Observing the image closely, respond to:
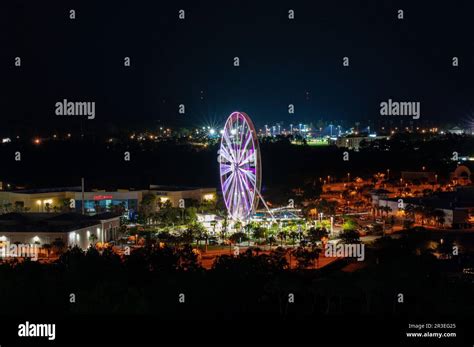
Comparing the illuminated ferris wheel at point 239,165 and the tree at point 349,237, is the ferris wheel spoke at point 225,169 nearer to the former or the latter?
the illuminated ferris wheel at point 239,165

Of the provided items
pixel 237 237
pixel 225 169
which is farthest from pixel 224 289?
pixel 225 169

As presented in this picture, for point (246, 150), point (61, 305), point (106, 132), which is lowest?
point (61, 305)

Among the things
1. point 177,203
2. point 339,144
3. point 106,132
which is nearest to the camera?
point 177,203

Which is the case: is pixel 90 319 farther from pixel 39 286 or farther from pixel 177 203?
pixel 177 203

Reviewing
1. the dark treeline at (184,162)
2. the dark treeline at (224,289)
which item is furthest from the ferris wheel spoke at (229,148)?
Answer: the dark treeline at (184,162)

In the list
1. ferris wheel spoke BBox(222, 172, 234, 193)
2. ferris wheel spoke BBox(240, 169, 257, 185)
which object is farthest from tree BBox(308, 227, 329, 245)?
ferris wheel spoke BBox(222, 172, 234, 193)

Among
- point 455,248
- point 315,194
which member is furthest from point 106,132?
point 455,248

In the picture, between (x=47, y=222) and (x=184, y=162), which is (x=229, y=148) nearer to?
(x=47, y=222)

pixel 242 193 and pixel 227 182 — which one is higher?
pixel 227 182

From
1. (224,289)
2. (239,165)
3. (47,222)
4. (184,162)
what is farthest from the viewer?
(184,162)
